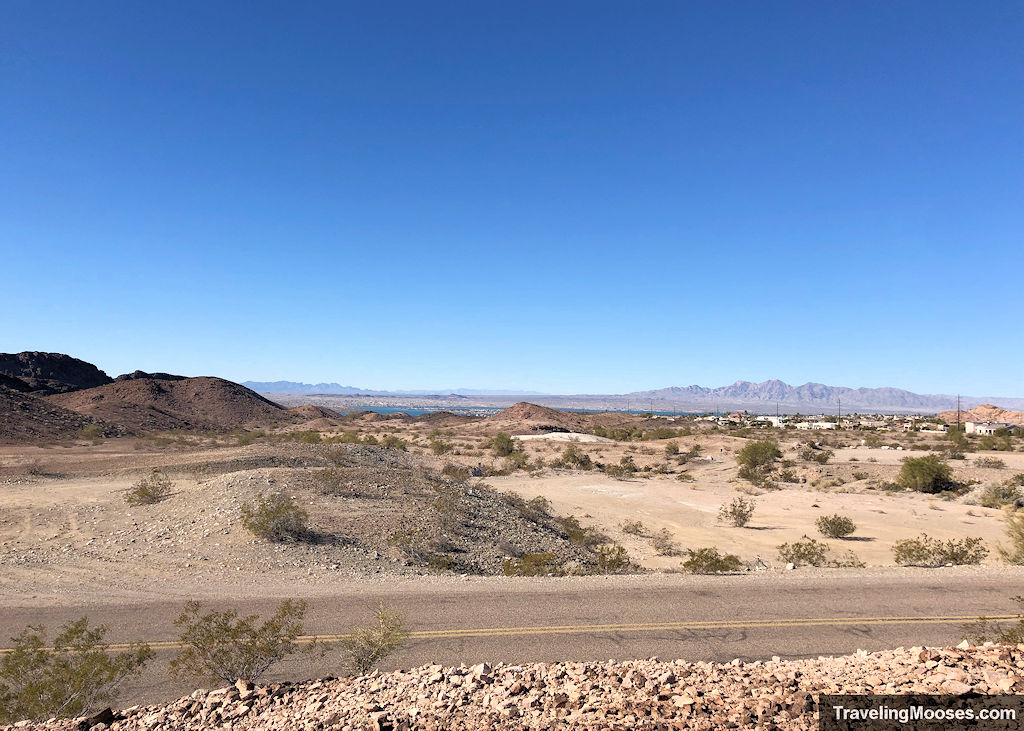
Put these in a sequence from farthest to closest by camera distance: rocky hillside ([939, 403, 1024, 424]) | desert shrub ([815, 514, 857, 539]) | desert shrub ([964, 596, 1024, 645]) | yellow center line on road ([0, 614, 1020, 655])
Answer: rocky hillside ([939, 403, 1024, 424]) < desert shrub ([815, 514, 857, 539]) < yellow center line on road ([0, 614, 1020, 655]) < desert shrub ([964, 596, 1024, 645])

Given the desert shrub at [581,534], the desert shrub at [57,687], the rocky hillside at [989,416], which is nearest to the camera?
the desert shrub at [57,687]

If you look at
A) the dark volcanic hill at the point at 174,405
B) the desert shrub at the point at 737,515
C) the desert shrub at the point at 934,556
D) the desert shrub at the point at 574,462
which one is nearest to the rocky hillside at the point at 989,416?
the desert shrub at the point at 574,462

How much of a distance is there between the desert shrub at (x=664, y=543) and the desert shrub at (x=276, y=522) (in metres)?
15.2

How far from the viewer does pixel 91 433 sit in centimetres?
5400

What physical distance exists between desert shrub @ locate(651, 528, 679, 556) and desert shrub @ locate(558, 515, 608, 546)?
2376mm

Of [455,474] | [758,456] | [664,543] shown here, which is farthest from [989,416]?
[455,474]

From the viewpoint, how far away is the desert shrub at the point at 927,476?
126 ft

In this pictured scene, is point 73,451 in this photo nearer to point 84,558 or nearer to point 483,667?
point 84,558

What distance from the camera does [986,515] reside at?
1222 inches

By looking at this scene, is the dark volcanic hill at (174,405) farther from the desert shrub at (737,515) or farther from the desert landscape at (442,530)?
the desert shrub at (737,515)

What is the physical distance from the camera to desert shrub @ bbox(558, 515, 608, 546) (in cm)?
2511

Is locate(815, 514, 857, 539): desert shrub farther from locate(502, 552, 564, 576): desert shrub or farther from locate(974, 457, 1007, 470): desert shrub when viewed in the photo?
locate(974, 457, 1007, 470): desert shrub

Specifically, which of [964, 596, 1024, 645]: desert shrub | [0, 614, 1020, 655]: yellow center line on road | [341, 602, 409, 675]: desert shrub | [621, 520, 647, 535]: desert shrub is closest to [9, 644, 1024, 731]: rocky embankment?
[341, 602, 409, 675]: desert shrub

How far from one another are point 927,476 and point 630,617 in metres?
38.0
